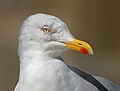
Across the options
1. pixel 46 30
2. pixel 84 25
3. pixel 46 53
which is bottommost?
pixel 84 25

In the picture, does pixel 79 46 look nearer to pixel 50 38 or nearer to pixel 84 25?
pixel 50 38

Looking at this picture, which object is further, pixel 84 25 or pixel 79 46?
pixel 84 25

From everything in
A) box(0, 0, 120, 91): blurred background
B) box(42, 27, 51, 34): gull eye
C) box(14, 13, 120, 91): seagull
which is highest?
box(42, 27, 51, 34): gull eye

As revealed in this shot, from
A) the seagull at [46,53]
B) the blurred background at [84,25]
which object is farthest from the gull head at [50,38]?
the blurred background at [84,25]

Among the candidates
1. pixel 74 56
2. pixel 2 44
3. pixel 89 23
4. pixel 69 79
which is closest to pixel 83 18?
pixel 89 23

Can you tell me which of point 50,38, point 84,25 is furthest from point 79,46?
point 84,25

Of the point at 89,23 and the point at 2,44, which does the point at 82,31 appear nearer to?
the point at 89,23

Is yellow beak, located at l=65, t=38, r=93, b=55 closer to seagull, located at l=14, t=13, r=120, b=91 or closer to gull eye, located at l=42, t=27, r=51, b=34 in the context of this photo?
seagull, located at l=14, t=13, r=120, b=91

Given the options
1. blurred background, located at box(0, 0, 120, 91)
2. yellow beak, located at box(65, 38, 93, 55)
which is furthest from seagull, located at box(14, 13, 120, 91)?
blurred background, located at box(0, 0, 120, 91)
